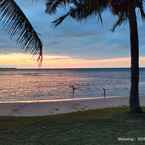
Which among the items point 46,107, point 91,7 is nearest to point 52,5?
point 91,7

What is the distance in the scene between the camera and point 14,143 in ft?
26.3

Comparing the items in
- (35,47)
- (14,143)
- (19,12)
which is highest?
(19,12)

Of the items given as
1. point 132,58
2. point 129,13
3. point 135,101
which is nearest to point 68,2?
point 129,13

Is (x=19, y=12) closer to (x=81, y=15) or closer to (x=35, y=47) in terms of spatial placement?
(x=35, y=47)

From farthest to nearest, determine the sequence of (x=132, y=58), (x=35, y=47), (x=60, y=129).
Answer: (x=132, y=58), (x=60, y=129), (x=35, y=47)

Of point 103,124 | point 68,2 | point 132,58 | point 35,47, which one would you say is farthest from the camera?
point 132,58

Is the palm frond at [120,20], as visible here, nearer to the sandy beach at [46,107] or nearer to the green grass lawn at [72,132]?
the green grass lawn at [72,132]

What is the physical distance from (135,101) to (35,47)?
20.4 ft

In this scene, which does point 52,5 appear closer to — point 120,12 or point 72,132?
point 120,12

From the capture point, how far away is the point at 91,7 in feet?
38.0

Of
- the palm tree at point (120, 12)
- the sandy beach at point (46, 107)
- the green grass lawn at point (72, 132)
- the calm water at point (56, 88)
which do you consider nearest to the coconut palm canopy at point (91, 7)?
the palm tree at point (120, 12)

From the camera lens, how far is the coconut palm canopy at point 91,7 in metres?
11.6

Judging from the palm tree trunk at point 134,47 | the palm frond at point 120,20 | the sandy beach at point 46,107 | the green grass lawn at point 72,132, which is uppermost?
the palm frond at point 120,20

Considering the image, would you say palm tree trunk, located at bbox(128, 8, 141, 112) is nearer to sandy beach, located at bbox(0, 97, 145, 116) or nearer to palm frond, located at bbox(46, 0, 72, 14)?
palm frond, located at bbox(46, 0, 72, 14)
